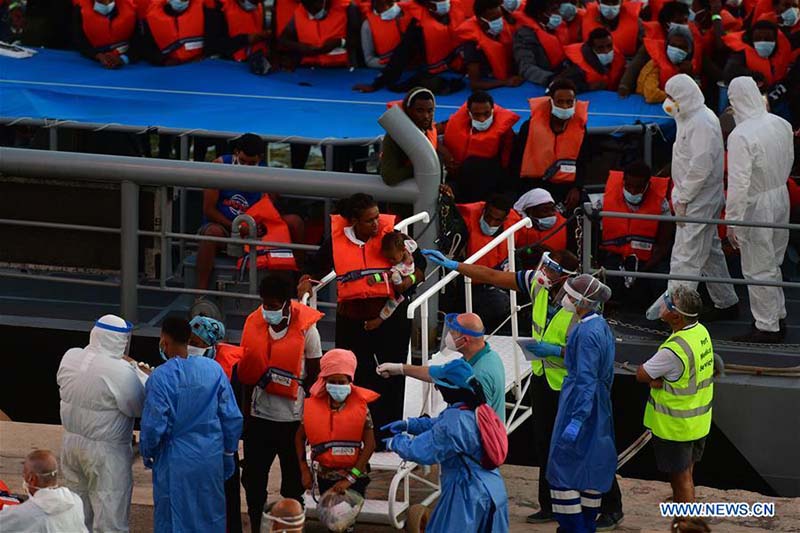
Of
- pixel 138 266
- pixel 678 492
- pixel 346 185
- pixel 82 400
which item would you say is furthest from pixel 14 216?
pixel 678 492

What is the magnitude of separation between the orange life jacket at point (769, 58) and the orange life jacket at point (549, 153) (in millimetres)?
2485

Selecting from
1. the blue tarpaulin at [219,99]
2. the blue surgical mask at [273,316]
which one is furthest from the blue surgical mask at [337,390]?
the blue tarpaulin at [219,99]

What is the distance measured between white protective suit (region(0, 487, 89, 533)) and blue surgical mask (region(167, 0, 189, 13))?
8.34m

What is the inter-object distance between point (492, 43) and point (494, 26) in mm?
150

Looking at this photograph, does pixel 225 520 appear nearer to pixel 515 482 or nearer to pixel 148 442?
pixel 148 442

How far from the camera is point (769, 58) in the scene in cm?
1384

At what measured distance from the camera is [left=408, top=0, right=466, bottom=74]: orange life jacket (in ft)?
48.8

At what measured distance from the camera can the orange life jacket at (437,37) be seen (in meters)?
14.9

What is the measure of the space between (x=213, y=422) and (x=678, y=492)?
2.78 m

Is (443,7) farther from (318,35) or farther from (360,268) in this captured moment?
(360,268)

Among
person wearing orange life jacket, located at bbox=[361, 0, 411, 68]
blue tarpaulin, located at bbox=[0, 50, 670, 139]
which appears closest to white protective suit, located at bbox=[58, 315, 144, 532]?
blue tarpaulin, located at bbox=[0, 50, 670, 139]

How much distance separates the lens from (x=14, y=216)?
11.6m

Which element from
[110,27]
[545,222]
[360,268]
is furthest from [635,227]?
[110,27]

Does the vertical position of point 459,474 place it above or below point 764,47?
below
